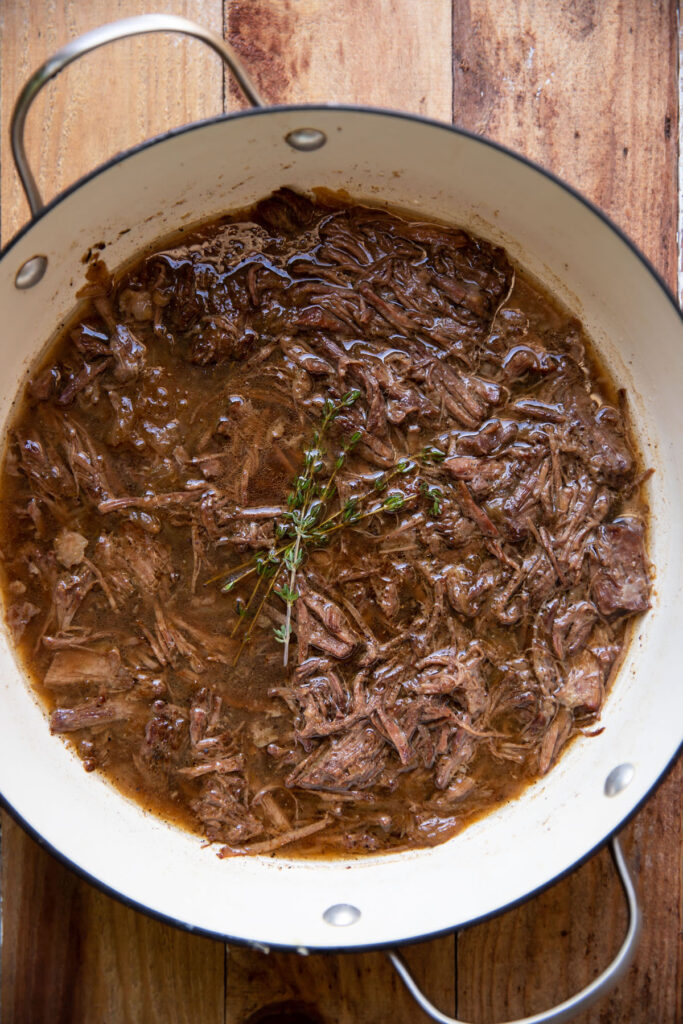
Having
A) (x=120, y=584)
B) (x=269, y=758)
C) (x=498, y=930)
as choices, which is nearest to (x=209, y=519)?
(x=120, y=584)

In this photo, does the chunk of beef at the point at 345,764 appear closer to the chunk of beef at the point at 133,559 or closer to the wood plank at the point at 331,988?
the wood plank at the point at 331,988

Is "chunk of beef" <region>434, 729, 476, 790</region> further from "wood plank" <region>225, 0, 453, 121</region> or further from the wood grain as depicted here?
"wood plank" <region>225, 0, 453, 121</region>

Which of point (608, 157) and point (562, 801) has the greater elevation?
point (608, 157)

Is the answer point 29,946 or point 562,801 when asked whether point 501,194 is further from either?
point 29,946

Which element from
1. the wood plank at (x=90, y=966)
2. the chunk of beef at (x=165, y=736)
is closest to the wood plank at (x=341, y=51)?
the chunk of beef at (x=165, y=736)

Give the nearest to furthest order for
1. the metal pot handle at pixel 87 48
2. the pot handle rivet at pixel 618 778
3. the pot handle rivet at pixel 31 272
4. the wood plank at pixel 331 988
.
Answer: the metal pot handle at pixel 87 48 → the pot handle rivet at pixel 31 272 → the pot handle rivet at pixel 618 778 → the wood plank at pixel 331 988

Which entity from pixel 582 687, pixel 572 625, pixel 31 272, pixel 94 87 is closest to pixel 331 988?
pixel 582 687

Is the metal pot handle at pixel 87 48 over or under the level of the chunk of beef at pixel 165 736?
over
